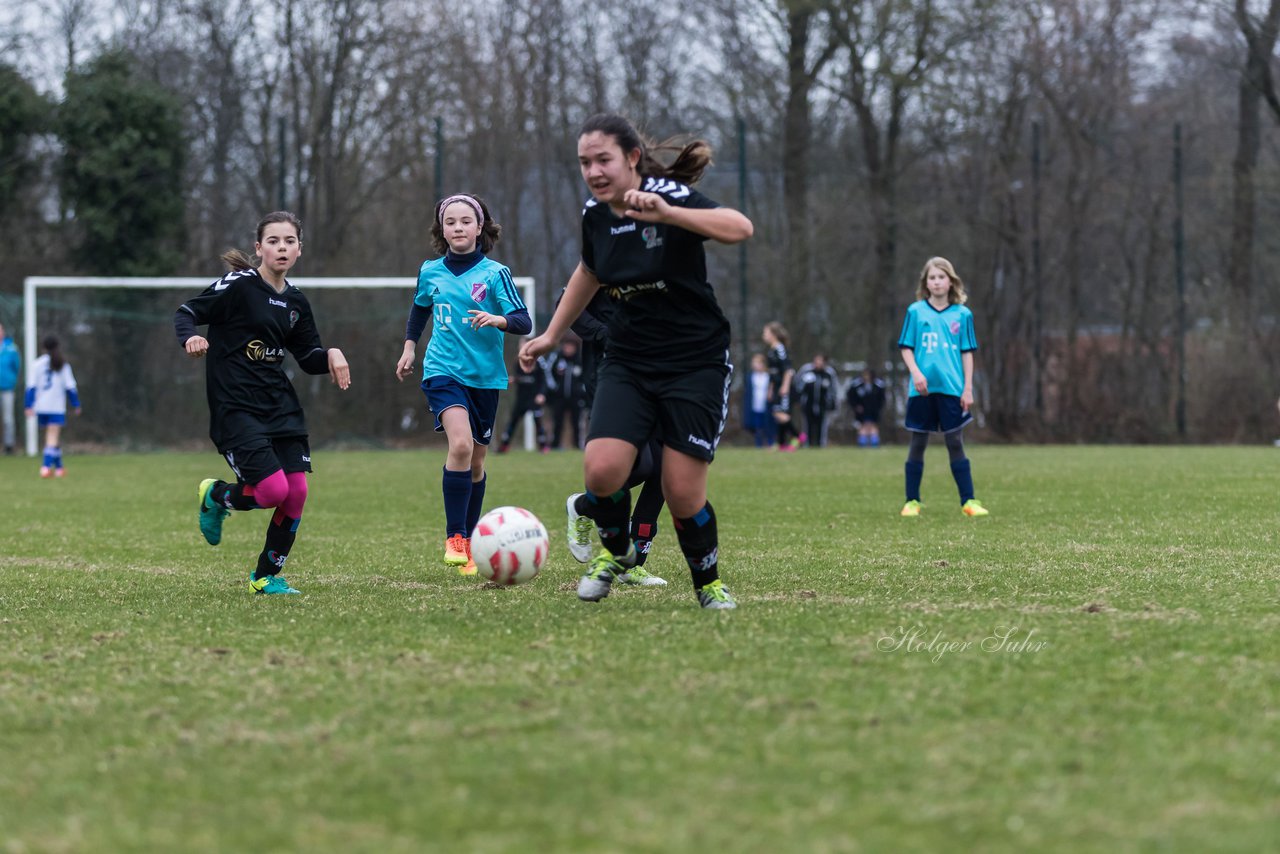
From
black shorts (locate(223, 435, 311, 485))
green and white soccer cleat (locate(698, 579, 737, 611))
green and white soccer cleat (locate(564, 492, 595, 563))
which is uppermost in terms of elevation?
black shorts (locate(223, 435, 311, 485))

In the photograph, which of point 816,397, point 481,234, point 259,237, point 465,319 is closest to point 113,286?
point 816,397

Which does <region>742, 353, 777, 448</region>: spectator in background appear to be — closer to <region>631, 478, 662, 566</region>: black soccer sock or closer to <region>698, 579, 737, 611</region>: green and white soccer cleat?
<region>631, 478, 662, 566</region>: black soccer sock

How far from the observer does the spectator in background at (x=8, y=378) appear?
21.8 m

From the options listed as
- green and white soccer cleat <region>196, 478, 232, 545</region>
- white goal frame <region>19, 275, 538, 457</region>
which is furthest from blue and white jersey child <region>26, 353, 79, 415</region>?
green and white soccer cleat <region>196, 478, 232, 545</region>

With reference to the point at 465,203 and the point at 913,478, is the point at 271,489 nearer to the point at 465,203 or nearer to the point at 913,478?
the point at 465,203

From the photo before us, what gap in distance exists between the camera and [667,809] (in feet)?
9.05

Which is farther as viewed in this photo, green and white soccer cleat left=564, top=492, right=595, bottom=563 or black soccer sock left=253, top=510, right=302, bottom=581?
green and white soccer cleat left=564, top=492, right=595, bottom=563

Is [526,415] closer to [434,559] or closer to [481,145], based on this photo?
[481,145]

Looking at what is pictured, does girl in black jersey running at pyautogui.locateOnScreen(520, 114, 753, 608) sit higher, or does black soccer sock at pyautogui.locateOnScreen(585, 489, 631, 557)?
girl in black jersey running at pyautogui.locateOnScreen(520, 114, 753, 608)

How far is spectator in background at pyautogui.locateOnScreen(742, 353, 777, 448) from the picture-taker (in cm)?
2438

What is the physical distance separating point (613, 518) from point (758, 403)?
18958 millimetres

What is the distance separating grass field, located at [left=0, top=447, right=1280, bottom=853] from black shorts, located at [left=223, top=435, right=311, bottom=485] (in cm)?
54

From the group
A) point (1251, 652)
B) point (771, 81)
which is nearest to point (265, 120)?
point (771, 81)

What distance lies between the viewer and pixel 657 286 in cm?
516
